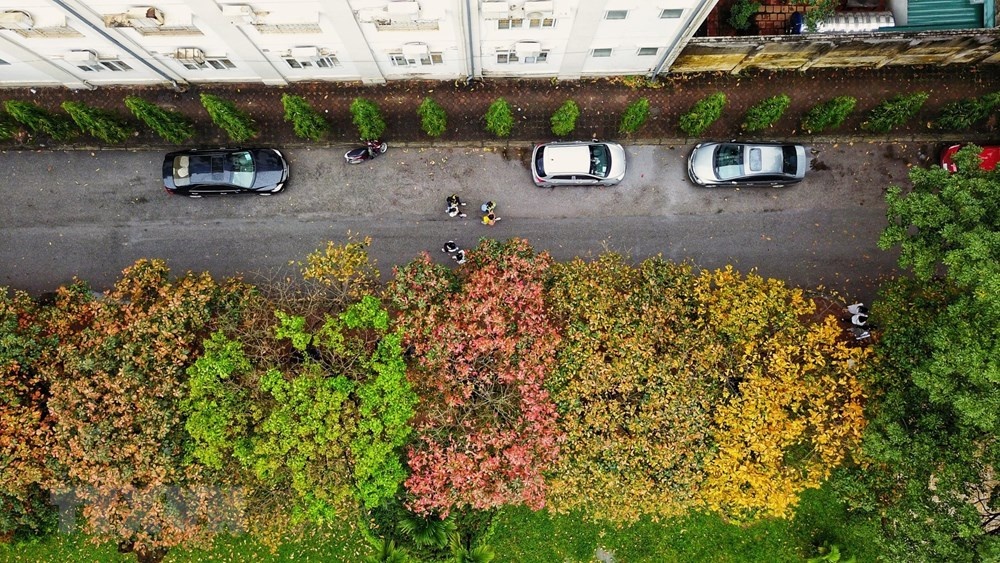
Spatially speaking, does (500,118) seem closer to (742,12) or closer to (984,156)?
(742,12)

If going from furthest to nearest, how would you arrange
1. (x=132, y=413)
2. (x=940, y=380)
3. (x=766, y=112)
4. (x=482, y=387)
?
1. (x=766, y=112)
2. (x=482, y=387)
3. (x=132, y=413)
4. (x=940, y=380)

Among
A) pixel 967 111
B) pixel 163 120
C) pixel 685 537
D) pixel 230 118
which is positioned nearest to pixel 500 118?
pixel 230 118

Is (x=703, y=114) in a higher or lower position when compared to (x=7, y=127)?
lower

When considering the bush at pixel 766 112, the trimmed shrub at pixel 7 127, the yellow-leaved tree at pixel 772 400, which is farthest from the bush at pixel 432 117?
the trimmed shrub at pixel 7 127

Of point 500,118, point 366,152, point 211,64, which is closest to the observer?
point 211,64

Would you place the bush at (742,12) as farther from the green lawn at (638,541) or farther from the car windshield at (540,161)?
the green lawn at (638,541)

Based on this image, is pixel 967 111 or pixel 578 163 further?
pixel 578 163

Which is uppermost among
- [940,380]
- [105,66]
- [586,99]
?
[105,66]
